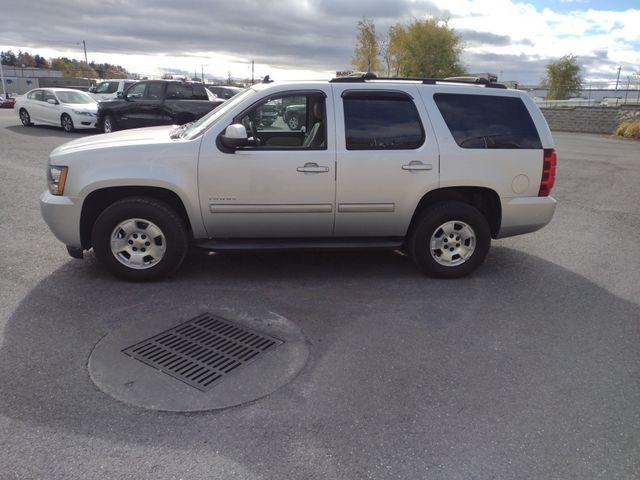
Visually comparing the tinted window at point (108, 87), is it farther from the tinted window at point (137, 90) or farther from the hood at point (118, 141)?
the hood at point (118, 141)

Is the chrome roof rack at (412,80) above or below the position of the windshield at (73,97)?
above

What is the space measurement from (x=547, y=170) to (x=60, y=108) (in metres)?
17.4

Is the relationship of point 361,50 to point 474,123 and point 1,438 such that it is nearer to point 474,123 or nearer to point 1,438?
point 474,123

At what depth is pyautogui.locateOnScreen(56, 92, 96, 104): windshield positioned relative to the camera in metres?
18.2

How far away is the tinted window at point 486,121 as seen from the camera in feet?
16.9

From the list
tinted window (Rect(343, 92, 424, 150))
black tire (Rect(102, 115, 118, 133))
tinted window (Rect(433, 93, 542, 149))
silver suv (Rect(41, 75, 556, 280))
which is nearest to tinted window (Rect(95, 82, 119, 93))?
black tire (Rect(102, 115, 118, 133))

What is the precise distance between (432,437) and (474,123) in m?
3.37

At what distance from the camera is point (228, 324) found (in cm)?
419

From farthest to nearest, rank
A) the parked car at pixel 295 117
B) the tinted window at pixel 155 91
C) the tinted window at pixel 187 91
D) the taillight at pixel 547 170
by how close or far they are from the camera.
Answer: the tinted window at pixel 187 91 < the tinted window at pixel 155 91 < the parked car at pixel 295 117 < the taillight at pixel 547 170

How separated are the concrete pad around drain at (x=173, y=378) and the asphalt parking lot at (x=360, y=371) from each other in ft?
0.26

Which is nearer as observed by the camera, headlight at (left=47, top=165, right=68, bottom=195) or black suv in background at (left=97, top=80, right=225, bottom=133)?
headlight at (left=47, top=165, right=68, bottom=195)

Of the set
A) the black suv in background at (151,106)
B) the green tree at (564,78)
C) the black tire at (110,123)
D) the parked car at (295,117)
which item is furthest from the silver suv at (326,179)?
the green tree at (564,78)

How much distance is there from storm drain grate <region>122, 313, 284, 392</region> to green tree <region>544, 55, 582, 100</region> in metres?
53.7

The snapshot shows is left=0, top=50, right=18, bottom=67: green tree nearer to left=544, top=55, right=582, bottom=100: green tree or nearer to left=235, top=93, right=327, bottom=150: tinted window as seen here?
left=544, top=55, right=582, bottom=100: green tree
